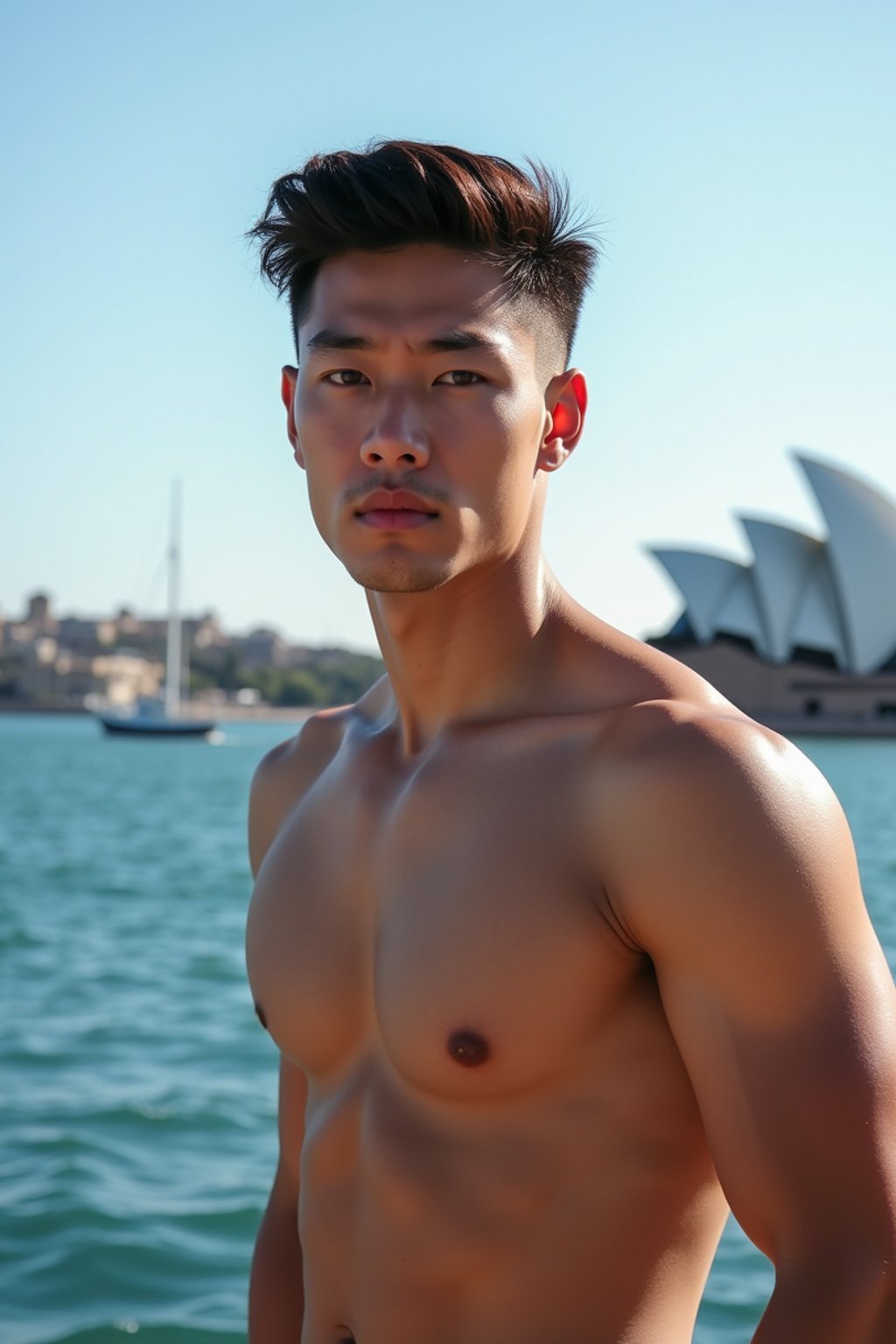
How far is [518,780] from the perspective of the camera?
4.00ft

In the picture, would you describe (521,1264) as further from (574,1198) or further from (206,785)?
(206,785)

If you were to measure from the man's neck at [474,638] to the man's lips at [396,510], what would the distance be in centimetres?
11

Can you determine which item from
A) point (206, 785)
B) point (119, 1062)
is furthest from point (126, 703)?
point (119, 1062)

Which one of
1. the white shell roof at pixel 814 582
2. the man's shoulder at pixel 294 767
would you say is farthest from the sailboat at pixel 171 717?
the man's shoulder at pixel 294 767

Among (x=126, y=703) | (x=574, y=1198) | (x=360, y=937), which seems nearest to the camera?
(x=574, y=1198)

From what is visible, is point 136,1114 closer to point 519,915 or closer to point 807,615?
point 519,915

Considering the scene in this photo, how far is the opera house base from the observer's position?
42.2 metres

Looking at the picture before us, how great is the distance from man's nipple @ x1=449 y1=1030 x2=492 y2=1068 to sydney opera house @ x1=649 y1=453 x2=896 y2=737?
115 ft

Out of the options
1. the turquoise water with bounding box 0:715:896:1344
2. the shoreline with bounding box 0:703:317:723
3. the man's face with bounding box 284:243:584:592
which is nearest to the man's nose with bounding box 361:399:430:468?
the man's face with bounding box 284:243:584:592

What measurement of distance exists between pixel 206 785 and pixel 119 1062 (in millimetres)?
23374

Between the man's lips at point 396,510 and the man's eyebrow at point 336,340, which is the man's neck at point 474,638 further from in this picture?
the man's eyebrow at point 336,340

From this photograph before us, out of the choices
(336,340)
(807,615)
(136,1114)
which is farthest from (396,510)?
(807,615)

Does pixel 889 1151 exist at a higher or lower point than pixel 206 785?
higher

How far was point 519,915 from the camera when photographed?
45.4 inches
